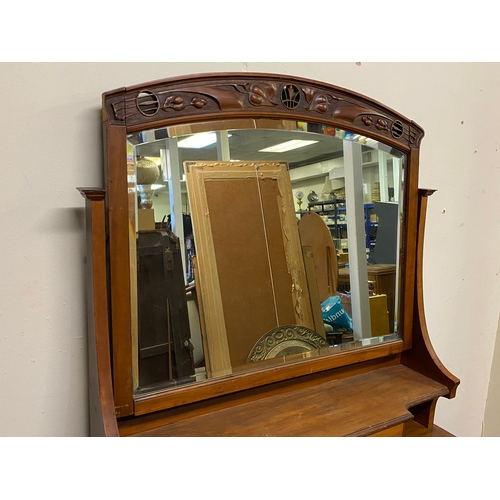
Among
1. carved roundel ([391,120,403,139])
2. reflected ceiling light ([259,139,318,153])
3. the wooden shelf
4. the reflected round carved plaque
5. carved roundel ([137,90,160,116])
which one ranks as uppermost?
carved roundel ([137,90,160,116])

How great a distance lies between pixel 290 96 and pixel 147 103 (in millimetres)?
253

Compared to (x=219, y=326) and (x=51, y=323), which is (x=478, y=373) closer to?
(x=219, y=326)

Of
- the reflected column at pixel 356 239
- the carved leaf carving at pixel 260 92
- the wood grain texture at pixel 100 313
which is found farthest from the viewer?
the reflected column at pixel 356 239

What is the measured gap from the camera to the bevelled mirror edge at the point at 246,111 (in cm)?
64

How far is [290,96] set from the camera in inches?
29.7

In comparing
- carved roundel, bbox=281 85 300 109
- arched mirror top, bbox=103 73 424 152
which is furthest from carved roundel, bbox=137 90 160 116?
carved roundel, bbox=281 85 300 109

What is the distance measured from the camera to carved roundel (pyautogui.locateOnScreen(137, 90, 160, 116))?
0.64 meters

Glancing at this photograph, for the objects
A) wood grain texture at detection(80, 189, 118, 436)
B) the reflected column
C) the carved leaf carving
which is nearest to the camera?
wood grain texture at detection(80, 189, 118, 436)

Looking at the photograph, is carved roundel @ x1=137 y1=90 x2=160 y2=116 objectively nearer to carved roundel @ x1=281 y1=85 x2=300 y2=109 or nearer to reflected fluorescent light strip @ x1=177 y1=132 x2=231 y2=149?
reflected fluorescent light strip @ x1=177 y1=132 x2=231 y2=149

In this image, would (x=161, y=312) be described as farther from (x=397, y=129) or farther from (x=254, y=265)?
(x=397, y=129)

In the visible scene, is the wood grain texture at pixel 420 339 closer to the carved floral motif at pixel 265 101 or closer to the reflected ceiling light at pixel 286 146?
the carved floral motif at pixel 265 101

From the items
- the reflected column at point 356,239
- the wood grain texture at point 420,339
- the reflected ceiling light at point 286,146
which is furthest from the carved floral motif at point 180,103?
the wood grain texture at point 420,339

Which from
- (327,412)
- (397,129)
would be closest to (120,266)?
(327,412)

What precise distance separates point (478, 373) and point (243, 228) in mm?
881
